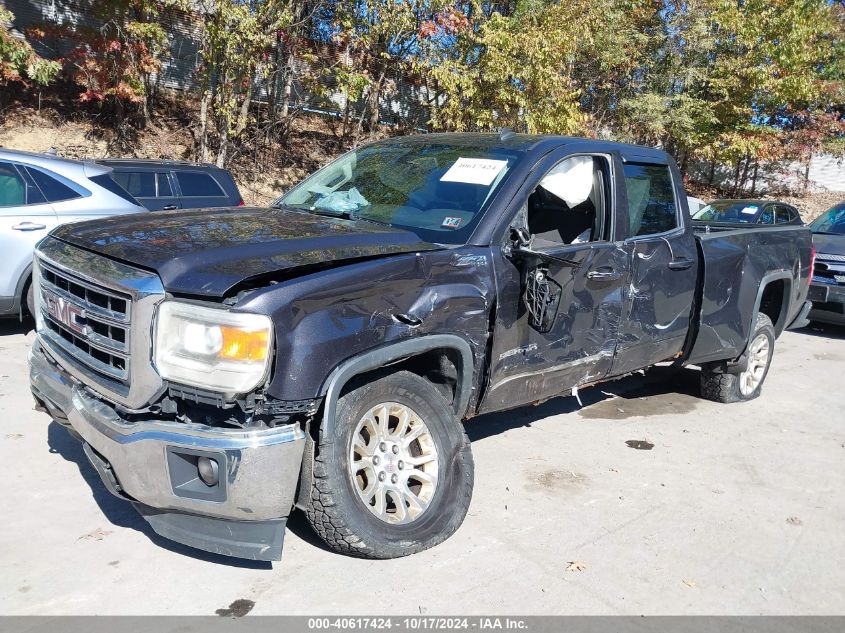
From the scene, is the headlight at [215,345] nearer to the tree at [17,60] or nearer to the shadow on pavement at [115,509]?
the shadow on pavement at [115,509]

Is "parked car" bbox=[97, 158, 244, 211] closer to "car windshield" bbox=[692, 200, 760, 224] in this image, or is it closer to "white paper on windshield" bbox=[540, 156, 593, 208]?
"white paper on windshield" bbox=[540, 156, 593, 208]

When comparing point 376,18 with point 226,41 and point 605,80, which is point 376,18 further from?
point 605,80

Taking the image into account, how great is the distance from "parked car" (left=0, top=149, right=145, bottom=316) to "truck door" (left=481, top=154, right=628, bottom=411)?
4579 millimetres

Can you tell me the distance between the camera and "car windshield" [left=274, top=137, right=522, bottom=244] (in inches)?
168

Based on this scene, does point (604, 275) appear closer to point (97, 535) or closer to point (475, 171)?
point (475, 171)

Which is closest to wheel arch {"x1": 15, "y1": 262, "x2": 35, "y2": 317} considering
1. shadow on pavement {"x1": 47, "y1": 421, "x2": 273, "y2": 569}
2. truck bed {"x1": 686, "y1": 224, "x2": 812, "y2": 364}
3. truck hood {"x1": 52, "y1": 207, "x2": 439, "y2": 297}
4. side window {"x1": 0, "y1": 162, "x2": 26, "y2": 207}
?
side window {"x1": 0, "y1": 162, "x2": 26, "y2": 207}

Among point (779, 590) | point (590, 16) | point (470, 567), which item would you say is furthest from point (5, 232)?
point (590, 16)

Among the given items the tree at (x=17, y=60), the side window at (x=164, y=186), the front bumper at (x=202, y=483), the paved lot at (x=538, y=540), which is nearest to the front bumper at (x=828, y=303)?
the paved lot at (x=538, y=540)

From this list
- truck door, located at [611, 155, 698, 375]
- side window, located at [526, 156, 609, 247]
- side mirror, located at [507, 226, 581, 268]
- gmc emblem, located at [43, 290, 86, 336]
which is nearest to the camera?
gmc emblem, located at [43, 290, 86, 336]

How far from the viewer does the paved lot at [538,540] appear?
3346mm

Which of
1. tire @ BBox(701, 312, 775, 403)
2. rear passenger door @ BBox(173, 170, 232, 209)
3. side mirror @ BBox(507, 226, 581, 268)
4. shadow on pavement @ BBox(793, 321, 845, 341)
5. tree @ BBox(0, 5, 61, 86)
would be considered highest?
tree @ BBox(0, 5, 61, 86)

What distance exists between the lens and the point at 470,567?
12.0 ft
